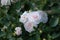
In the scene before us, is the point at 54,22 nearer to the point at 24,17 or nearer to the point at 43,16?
the point at 43,16

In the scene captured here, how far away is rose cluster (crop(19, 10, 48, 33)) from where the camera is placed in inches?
60.6

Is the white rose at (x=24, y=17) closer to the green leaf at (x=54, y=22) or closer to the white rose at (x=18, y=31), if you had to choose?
the white rose at (x=18, y=31)

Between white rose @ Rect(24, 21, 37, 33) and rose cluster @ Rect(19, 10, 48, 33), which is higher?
rose cluster @ Rect(19, 10, 48, 33)

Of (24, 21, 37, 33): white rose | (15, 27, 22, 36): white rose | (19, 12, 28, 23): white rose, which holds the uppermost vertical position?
(19, 12, 28, 23): white rose

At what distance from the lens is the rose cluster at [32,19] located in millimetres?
1540

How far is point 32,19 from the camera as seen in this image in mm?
1547

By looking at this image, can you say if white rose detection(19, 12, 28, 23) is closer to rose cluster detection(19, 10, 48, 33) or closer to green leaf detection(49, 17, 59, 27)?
rose cluster detection(19, 10, 48, 33)

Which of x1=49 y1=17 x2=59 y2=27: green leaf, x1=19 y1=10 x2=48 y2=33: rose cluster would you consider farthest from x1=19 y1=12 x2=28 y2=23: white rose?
x1=49 y1=17 x2=59 y2=27: green leaf

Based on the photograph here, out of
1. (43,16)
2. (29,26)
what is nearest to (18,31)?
(29,26)

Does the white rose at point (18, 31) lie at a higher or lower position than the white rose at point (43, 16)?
lower

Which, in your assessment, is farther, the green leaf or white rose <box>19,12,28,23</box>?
white rose <box>19,12,28,23</box>

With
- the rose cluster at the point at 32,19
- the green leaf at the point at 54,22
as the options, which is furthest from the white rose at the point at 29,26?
the green leaf at the point at 54,22

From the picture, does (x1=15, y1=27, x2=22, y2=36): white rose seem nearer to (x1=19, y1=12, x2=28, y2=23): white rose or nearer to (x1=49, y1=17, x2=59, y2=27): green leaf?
(x1=19, y1=12, x2=28, y2=23): white rose

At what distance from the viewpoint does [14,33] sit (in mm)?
1604
